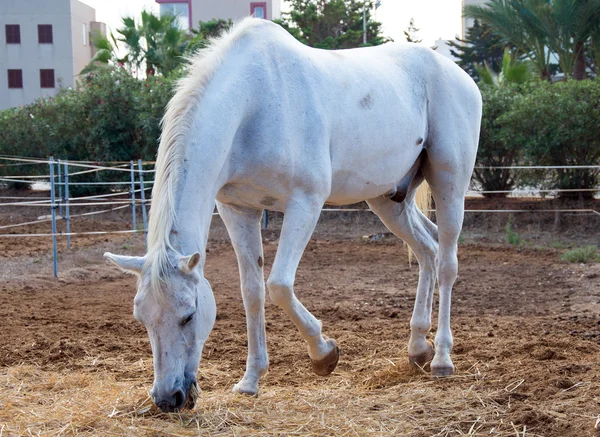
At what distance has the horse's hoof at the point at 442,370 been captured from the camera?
4184mm

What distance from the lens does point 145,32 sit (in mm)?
20797

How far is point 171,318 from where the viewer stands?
9.72ft

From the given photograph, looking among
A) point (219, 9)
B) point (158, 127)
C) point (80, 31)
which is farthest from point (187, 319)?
point (80, 31)

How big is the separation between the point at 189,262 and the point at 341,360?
1.96 meters

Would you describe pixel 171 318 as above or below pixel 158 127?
below

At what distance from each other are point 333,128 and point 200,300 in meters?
1.19

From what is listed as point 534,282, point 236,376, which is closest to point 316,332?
point 236,376

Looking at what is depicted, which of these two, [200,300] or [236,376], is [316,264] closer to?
[236,376]

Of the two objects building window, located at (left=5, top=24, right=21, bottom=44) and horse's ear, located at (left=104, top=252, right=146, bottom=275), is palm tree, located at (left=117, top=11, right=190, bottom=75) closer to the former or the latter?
building window, located at (left=5, top=24, right=21, bottom=44)

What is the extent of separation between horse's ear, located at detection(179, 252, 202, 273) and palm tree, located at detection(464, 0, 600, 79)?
1657 cm

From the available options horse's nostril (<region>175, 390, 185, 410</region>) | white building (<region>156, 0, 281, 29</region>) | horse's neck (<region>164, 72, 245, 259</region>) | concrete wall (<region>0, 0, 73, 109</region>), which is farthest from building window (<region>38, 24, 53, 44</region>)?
horse's nostril (<region>175, 390, 185, 410</region>)

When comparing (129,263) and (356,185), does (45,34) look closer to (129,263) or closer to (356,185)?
(356,185)

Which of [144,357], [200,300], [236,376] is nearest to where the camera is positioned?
[200,300]

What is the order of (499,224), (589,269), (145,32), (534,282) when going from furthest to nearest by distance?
1. (145,32)
2. (499,224)
3. (589,269)
4. (534,282)
